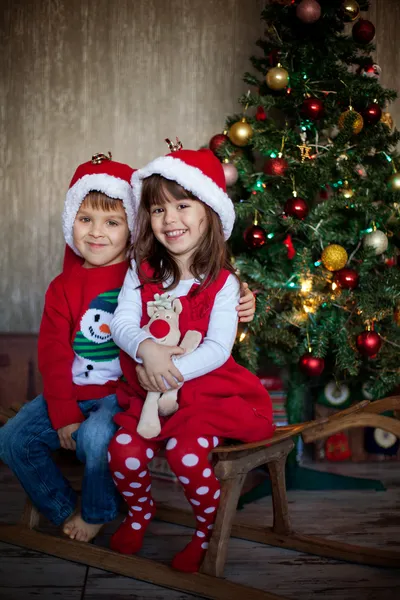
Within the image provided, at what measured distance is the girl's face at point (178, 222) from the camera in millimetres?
1638

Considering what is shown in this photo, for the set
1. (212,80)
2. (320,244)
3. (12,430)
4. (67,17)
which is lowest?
(12,430)

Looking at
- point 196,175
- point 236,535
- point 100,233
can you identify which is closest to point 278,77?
point 196,175

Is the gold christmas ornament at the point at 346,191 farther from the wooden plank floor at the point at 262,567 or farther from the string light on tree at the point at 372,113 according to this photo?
the wooden plank floor at the point at 262,567

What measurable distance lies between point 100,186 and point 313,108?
0.91 meters

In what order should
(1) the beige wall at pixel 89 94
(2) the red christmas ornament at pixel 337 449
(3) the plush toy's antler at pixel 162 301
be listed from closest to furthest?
(3) the plush toy's antler at pixel 162 301 < (2) the red christmas ornament at pixel 337 449 < (1) the beige wall at pixel 89 94

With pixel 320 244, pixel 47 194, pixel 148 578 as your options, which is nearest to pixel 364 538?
pixel 148 578

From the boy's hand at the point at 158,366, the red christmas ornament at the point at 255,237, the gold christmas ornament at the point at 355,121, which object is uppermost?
the gold christmas ornament at the point at 355,121

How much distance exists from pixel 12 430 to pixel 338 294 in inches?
47.3

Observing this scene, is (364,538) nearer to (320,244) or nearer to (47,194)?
(320,244)

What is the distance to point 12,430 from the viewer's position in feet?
5.58

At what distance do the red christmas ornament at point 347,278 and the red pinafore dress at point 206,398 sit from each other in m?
0.68

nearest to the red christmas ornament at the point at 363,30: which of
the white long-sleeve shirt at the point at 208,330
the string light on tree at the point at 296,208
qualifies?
the string light on tree at the point at 296,208

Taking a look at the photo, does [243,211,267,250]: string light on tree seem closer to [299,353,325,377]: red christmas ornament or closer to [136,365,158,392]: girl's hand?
[299,353,325,377]: red christmas ornament

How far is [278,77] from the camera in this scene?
2305 mm
